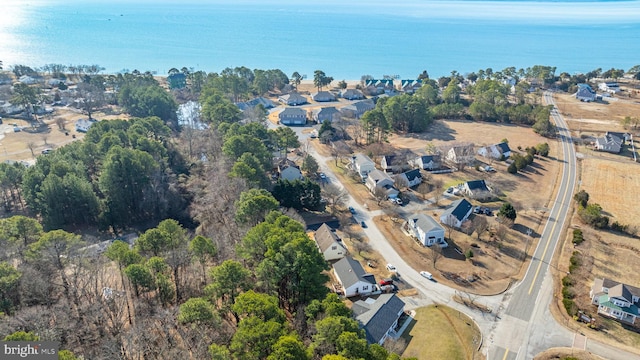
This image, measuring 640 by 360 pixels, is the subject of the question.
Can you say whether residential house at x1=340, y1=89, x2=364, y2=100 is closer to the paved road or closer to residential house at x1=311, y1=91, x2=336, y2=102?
residential house at x1=311, y1=91, x2=336, y2=102

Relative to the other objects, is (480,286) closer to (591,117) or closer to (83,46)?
(591,117)

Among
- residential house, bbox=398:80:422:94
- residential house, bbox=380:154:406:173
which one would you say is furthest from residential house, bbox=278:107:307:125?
residential house, bbox=398:80:422:94

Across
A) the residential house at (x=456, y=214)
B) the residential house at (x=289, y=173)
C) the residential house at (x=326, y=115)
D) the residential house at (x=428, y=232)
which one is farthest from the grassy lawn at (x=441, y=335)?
the residential house at (x=326, y=115)

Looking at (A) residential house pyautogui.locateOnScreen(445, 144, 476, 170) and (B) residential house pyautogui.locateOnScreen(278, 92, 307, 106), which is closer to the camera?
(A) residential house pyautogui.locateOnScreen(445, 144, 476, 170)

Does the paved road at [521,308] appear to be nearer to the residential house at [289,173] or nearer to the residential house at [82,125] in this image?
the residential house at [289,173]

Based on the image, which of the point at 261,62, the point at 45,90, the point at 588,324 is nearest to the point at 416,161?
the point at 588,324

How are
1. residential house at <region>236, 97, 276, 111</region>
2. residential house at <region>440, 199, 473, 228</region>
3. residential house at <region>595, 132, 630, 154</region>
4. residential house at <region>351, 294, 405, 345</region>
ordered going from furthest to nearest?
residential house at <region>236, 97, 276, 111</region>
residential house at <region>595, 132, 630, 154</region>
residential house at <region>440, 199, 473, 228</region>
residential house at <region>351, 294, 405, 345</region>

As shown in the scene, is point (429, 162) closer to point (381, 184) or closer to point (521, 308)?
point (381, 184)
